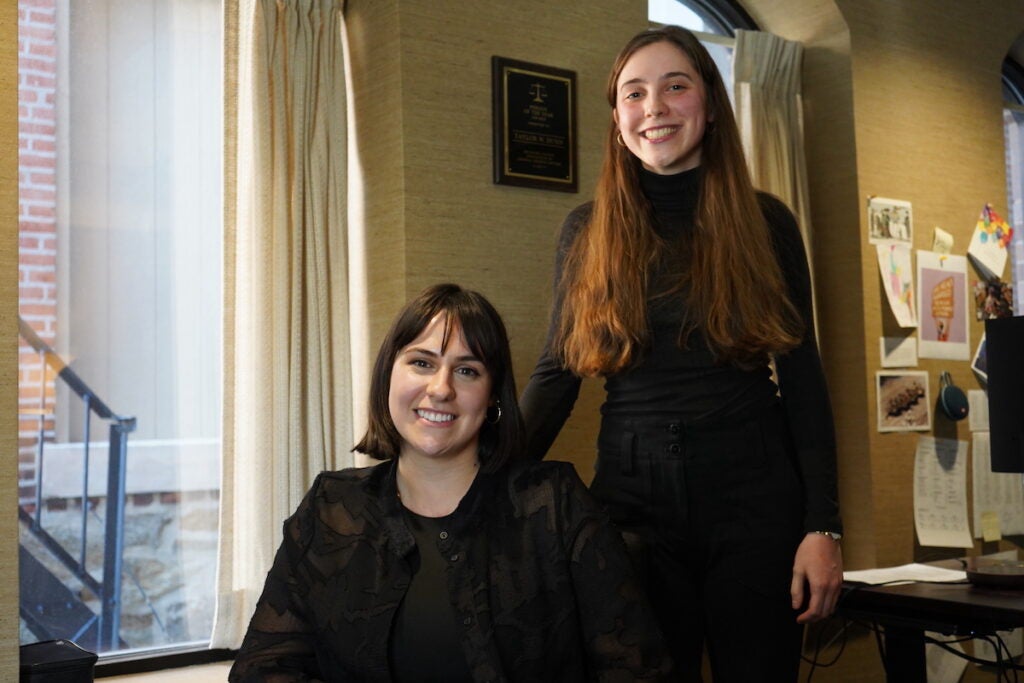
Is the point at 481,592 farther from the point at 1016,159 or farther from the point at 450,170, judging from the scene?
the point at 1016,159

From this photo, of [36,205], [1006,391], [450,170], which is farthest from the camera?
[450,170]

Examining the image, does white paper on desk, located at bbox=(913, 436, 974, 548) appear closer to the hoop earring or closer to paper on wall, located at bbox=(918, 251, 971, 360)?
paper on wall, located at bbox=(918, 251, 971, 360)

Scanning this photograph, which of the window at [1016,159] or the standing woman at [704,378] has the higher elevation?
the window at [1016,159]

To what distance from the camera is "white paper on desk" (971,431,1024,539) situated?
4012 mm

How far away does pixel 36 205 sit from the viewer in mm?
2551

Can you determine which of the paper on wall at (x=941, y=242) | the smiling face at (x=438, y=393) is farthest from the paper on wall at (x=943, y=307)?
the smiling face at (x=438, y=393)

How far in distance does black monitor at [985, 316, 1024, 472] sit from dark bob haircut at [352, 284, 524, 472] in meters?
1.21

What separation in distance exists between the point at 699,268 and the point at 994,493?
2719mm

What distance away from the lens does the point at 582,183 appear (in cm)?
308

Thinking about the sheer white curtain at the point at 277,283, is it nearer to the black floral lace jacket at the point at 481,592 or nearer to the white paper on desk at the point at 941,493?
the black floral lace jacket at the point at 481,592

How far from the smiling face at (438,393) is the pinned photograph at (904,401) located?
2321mm

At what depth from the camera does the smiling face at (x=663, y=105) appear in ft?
6.24

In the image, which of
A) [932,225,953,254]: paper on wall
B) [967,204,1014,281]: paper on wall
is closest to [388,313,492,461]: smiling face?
[932,225,953,254]: paper on wall

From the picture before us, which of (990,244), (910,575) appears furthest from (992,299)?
(910,575)
